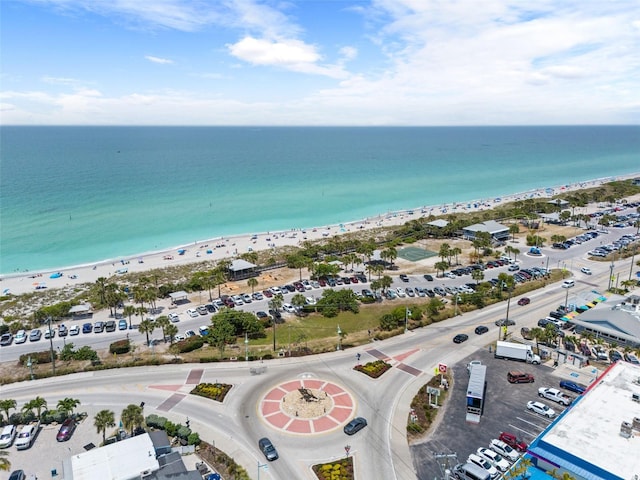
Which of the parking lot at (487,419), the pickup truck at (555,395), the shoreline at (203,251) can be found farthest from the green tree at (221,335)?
the shoreline at (203,251)

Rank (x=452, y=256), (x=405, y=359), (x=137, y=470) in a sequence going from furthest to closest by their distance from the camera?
(x=452, y=256)
(x=405, y=359)
(x=137, y=470)

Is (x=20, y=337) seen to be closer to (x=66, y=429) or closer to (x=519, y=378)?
(x=66, y=429)

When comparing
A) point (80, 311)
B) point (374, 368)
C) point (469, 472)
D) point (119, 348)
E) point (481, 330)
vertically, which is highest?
point (481, 330)

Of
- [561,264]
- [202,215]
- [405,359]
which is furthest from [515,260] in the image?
[202,215]

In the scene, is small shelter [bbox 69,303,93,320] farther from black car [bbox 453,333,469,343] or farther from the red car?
the red car

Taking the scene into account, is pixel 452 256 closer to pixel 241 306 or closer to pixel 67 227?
pixel 241 306

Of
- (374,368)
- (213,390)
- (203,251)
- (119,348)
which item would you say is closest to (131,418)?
(213,390)
